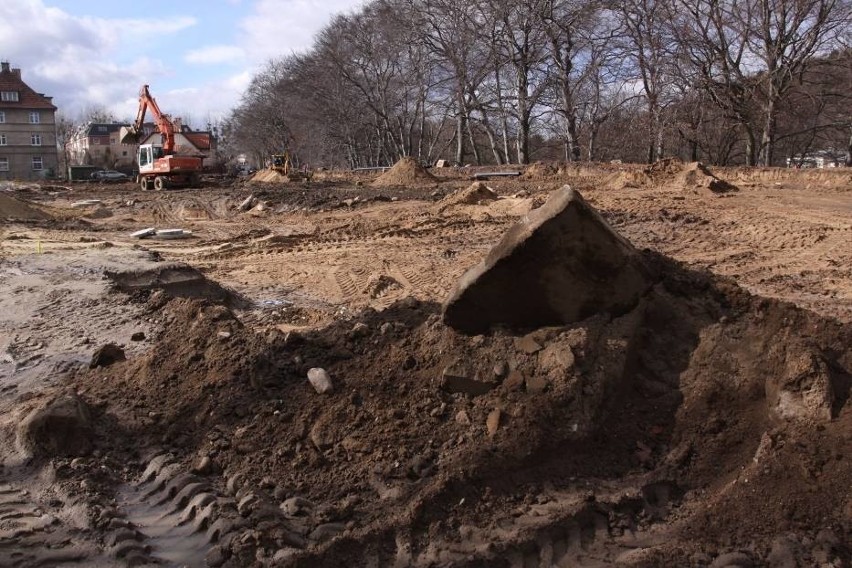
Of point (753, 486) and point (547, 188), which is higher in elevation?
point (547, 188)

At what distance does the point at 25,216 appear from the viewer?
18641 millimetres

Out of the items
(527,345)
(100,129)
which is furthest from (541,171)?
(100,129)

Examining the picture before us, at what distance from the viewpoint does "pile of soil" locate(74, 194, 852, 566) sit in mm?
3461

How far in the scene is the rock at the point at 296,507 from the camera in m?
3.69

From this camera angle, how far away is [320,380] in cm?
457

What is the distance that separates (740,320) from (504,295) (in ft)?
4.89

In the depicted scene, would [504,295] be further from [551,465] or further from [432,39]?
[432,39]

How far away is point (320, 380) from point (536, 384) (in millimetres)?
1378

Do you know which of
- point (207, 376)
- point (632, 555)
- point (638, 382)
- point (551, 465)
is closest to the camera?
point (632, 555)

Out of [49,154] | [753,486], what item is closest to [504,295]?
[753,486]

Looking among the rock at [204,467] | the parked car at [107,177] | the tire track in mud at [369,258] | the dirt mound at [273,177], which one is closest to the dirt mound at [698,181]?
the tire track in mud at [369,258]

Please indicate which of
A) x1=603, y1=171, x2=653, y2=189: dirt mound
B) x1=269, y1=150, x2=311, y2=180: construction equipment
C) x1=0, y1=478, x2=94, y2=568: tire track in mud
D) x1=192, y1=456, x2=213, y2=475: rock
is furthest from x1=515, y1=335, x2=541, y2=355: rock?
x1=269, y1=150, x2=311, y2=180: construction equipment

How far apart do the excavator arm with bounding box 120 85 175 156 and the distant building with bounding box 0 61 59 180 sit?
4482 cm

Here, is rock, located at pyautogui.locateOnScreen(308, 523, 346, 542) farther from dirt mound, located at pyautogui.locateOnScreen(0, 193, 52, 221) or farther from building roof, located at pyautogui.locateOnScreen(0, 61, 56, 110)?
building roof, located at pyautogui.locateOnScreen(0, 61, 56, 110)
